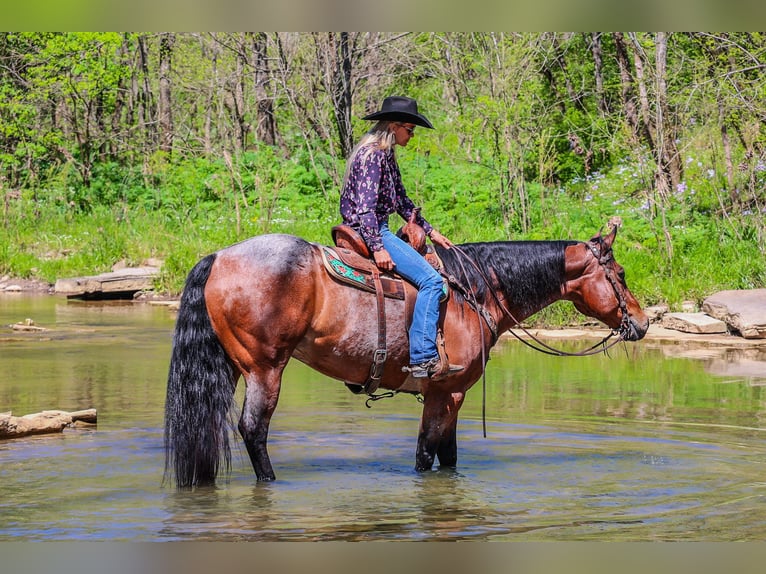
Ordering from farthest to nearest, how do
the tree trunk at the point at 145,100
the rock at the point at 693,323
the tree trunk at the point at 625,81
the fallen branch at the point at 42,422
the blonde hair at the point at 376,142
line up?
the tree trunk at the point at 145,100, the tree trunk at the point at 625,81, the rock at the point at 693,323, the fallen branch at the point at 42,422, the blonde hair at the point at 376,142

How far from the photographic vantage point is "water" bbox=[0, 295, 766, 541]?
19.3ft

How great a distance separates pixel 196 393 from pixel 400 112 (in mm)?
2072

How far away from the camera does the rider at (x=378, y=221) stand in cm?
707

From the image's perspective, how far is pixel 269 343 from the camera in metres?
6.84

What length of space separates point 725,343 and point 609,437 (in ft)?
15.3

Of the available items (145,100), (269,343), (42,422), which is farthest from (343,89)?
(269,343)

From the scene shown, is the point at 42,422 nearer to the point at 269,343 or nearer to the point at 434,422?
the point at 269,343

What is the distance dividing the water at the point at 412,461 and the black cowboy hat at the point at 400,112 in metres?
2.18

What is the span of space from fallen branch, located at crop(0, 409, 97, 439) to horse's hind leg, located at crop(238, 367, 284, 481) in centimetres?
211

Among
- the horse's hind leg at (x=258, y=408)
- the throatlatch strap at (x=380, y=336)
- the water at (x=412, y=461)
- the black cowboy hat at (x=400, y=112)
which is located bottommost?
the water at (x=412, y=461)

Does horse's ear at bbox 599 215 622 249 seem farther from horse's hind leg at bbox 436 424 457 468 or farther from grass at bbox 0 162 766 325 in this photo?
grass at bbox 0 162 766 325

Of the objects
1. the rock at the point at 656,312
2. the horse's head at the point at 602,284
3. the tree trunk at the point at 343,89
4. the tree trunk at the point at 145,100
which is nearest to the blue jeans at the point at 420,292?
the horse's head at the point at 602,284

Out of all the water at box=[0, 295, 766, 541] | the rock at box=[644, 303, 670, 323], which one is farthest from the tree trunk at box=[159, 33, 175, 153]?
the rock at box=[644, 303, 670, 323]

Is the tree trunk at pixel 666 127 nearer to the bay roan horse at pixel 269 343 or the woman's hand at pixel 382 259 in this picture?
the bay roan horse at pixel 269 343
